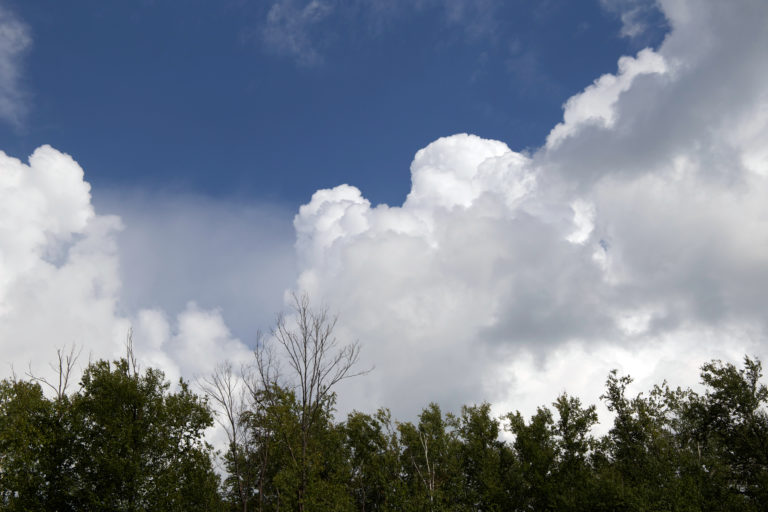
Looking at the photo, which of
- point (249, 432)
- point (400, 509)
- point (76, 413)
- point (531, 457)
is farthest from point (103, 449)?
point (531, 457)

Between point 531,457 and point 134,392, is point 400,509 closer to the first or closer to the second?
point 531,457

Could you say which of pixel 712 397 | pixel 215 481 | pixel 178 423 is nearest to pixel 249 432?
pixel 215 481

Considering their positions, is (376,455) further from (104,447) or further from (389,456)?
(104,447)

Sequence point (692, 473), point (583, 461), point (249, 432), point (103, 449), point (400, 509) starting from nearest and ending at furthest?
point (103, 449), point (692, 473), point (400, 509), point (583, 461), point (249, 432)

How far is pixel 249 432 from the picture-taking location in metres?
43.8

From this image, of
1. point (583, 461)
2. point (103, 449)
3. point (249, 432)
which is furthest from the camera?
point (249, 432)

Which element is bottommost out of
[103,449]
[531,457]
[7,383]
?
[531,457]

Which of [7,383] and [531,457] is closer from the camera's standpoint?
[7,383]

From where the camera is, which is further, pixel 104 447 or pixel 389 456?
pixel 389 456

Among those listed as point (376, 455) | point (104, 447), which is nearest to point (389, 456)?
point (376, 455)

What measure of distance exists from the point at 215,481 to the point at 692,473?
3182 centimetres

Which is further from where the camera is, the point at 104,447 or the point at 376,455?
the point at 376,455

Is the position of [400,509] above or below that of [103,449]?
below

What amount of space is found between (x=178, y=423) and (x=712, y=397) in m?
37.9
